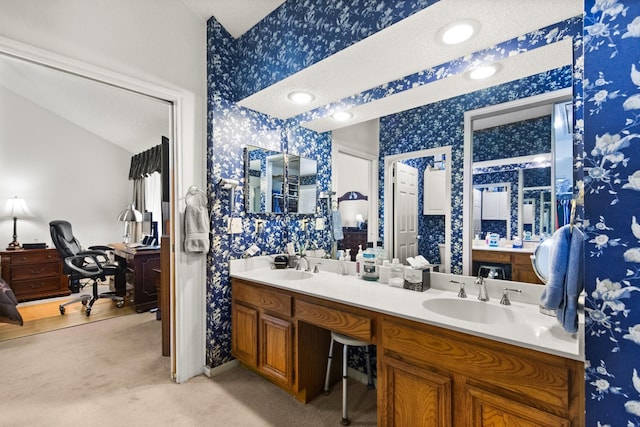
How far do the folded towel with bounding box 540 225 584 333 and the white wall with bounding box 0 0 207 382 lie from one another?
88.0 inches

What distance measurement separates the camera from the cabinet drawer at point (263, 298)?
6.60 feet

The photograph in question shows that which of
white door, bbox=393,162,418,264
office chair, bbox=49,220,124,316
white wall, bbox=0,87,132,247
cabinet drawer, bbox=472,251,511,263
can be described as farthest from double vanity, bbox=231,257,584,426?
white wall, bbox=0,87,132,247

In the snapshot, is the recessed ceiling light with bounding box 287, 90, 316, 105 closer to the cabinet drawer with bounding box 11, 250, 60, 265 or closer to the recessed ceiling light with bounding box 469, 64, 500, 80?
the recessed ceiling light with bounding box 469, 64, 500, 80

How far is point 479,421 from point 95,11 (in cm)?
306

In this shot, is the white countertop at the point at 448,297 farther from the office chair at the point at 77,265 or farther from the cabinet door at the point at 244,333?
the office chair at the point at 77,265

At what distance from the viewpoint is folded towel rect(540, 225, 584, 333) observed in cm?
103

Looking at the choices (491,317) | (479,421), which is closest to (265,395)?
(479,421)

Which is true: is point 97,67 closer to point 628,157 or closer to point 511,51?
point 511,51

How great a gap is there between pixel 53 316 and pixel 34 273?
1.16m

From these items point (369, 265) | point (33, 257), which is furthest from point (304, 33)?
point (33, 257)

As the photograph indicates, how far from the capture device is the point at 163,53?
2.17 metres

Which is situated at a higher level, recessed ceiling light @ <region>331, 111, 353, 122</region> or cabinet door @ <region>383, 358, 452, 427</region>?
recessed ceiling light @ <region>331, 111, 353, 122</region>

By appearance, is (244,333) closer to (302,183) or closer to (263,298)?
(263,298)

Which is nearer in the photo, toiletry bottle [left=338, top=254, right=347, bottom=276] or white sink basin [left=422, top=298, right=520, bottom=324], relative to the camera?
white sink basin [left=422, top=298, right=520, bottom=324]
